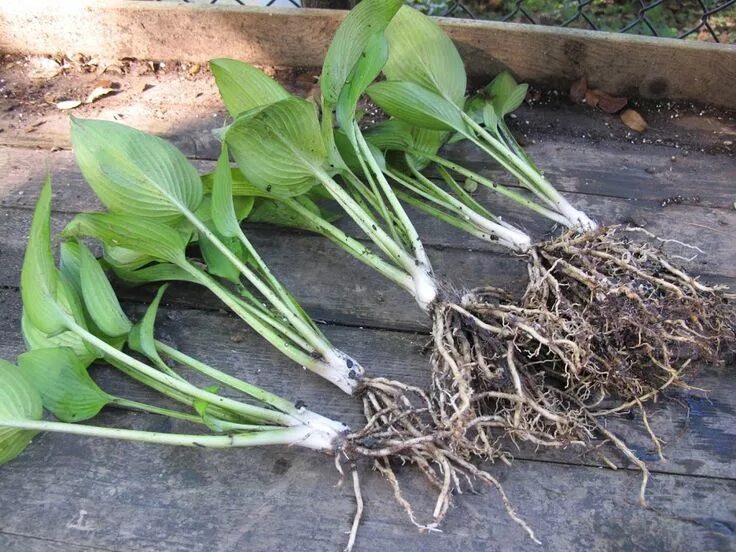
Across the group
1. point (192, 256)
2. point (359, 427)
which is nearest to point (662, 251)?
point (359, 427)

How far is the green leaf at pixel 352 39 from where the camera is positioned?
0.92 meters

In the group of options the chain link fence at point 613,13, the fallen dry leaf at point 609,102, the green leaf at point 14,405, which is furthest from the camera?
the chain link fence at point 613,13

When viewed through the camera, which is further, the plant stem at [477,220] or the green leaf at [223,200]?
the plant stem at [477,220]

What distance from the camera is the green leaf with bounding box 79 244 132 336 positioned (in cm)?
91

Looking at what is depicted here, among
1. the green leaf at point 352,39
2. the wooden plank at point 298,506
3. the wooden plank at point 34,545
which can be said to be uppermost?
the green leaf at point 352,39

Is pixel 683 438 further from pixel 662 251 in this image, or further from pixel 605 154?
pixel 605 154

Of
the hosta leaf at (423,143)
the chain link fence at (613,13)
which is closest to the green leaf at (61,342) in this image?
the hosta leaf at (423,143)

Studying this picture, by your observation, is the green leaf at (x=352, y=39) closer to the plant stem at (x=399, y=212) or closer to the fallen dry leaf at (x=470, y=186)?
the plant stem at (x=399, y=212)

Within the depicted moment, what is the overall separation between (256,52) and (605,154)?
714 mm

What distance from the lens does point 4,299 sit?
1.06m

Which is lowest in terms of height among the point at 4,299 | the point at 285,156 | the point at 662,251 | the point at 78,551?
the point at 78,551

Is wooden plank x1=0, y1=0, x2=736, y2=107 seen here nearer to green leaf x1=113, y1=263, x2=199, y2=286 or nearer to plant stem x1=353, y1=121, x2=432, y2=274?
plant stem x1=353, y1=121, x2=432, y2=274

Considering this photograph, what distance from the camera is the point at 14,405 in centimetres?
81

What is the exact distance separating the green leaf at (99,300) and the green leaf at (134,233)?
36 mm
